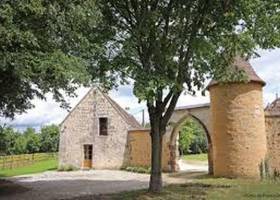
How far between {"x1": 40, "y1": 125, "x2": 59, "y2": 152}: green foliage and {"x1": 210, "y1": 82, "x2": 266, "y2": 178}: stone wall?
50190 mm

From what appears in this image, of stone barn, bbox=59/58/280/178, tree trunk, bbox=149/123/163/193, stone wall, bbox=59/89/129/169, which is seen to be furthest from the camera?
stone wall, bbox=59/89/129/169

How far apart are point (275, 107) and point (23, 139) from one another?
2118 inches

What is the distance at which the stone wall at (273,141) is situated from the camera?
1014 inches

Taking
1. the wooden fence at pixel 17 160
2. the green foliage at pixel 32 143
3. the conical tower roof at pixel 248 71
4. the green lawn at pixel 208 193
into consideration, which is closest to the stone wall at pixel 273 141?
Answer: the conical tower roof at pixel 248 71

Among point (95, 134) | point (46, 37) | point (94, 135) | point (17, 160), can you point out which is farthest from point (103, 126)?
point (46, 37)

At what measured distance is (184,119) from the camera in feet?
106

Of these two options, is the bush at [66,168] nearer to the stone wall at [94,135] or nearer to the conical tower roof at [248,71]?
the stone wall at [94,135]

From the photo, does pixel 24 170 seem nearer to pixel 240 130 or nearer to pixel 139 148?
pixel 139 148

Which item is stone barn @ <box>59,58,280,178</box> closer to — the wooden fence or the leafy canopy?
the leafy canopy

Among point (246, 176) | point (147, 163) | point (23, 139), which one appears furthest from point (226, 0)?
point (23, 139)

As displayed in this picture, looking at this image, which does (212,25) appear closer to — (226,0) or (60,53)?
(226,0)

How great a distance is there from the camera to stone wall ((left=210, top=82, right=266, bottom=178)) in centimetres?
2492

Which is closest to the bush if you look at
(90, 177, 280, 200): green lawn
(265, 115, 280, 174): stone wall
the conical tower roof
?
the conical tower roof

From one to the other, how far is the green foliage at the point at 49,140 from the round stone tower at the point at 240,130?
50188mm
